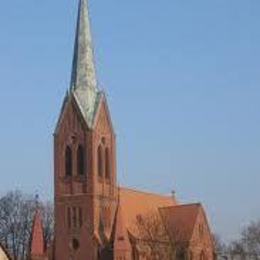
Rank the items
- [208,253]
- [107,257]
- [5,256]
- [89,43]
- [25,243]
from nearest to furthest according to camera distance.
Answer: [5,256] < [107,257] < [89,43] < [208,253] < [25,243]

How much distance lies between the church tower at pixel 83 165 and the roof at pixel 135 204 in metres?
2.23

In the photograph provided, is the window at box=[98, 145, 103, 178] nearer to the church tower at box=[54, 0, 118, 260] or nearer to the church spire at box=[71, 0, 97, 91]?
the church tower at box=[54, 0, 118, 260]

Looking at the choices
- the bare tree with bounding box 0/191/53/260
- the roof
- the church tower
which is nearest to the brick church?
the church tower

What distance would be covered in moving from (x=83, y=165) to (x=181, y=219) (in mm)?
13322

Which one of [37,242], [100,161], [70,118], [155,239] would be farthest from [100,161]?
[37,242]

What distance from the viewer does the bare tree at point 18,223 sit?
9412 cm

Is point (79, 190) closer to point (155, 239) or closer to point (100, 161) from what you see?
point (100, 161)

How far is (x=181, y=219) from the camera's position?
265 ft

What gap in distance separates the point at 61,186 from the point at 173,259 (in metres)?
12.2

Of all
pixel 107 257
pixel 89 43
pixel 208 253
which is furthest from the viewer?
pixel 208 253

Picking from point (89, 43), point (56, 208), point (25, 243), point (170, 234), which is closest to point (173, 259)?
point (170, 234)

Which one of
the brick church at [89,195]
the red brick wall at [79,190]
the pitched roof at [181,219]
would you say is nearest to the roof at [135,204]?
the brick church at [89,195]

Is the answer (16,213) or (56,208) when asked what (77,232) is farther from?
(16,213)

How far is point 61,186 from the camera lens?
7394 cm
